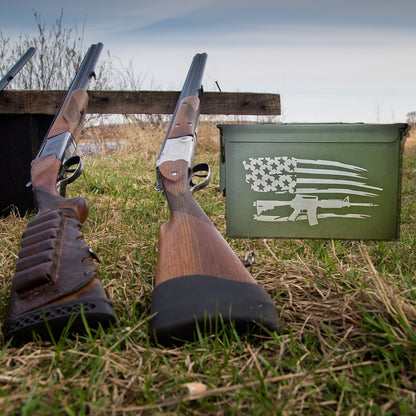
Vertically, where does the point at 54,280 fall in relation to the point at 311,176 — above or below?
below

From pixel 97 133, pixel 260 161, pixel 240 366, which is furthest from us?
pixel 97 133

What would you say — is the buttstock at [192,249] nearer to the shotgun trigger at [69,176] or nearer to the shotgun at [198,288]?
the shotgun at [198,288]

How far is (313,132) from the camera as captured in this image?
2832 mm

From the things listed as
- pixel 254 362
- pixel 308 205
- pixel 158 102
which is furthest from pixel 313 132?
pixel 254 362

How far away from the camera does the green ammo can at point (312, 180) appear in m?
2.84

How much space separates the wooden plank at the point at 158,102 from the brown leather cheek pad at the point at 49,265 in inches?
90.1

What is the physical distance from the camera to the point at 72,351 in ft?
4.68

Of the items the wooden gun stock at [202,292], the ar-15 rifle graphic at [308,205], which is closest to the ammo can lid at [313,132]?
the ar-15 rifle graphic at [308,205]

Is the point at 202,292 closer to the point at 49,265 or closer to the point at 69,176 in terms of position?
A: the point at 49,265

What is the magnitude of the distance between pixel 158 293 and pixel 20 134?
284cm

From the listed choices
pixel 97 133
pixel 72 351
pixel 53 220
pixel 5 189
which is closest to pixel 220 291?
pixel 72 351

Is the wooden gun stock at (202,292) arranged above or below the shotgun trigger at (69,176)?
below

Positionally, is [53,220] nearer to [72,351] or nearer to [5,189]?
[72,351]

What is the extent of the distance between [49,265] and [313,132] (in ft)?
6.52
